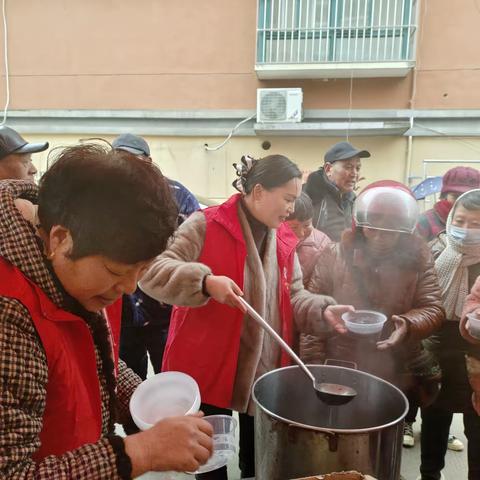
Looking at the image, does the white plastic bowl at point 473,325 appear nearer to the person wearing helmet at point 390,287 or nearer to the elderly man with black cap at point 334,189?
the person wearing helmet at point 390,287

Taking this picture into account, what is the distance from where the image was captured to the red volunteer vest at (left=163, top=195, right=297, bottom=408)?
171 centimetres

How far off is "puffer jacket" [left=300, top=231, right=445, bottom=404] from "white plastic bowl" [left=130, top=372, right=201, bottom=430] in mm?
840

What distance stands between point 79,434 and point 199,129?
6024 mm

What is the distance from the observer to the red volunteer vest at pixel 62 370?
0.75 meters

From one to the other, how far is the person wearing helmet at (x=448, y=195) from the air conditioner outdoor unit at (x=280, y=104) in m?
4.04

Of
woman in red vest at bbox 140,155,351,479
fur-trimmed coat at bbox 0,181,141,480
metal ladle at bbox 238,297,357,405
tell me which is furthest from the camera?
woman in red vest at bbox 140,155,351,479

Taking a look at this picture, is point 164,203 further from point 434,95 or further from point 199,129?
point 434,95

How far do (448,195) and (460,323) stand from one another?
82cm

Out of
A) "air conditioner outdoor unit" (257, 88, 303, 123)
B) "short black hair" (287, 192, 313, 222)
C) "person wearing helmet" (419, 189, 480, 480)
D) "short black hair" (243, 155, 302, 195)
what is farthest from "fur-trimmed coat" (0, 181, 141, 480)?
"air conditioner outdoor unit" (257, 88, 303, 123)

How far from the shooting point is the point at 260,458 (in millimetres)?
1196

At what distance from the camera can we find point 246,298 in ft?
5.64

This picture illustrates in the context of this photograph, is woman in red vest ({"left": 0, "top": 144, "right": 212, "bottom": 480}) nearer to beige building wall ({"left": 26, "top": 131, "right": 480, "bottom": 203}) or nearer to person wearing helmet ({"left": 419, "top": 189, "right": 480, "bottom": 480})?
person wearing helmet ({"left": 419, "top": 189, "right": 480, "bottom": 480})

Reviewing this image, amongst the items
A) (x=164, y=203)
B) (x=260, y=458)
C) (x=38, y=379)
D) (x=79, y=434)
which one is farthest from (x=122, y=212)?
(x=260, y=458)

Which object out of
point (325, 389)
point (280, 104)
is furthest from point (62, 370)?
point (280, 104)
